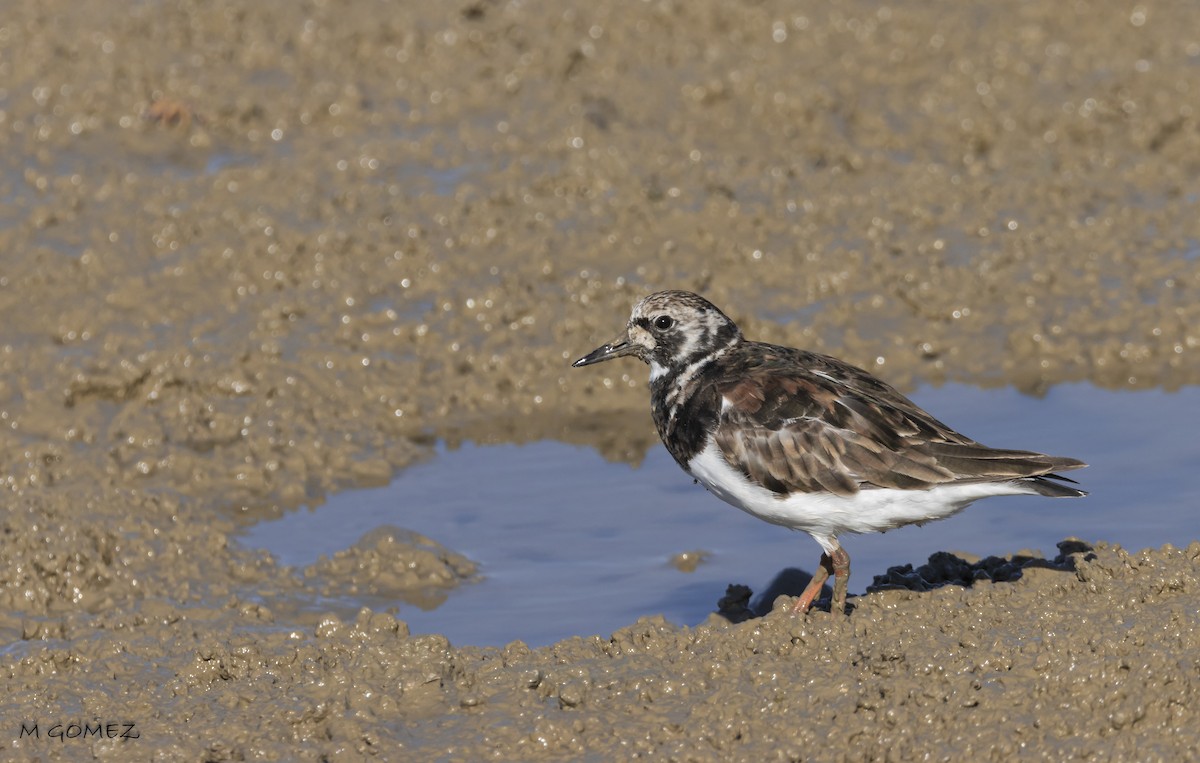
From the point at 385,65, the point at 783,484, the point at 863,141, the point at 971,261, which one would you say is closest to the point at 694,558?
the point at 783,484

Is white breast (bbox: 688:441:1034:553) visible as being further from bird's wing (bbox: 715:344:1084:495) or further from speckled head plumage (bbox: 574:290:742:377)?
speckled head plumage (bbox: 574:290:742:377)

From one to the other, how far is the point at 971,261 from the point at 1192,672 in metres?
5.79

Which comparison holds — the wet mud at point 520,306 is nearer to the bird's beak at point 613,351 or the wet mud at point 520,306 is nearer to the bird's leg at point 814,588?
the bird's leg at point 814,588

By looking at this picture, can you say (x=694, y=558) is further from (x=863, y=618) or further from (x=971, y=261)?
(x=971, y=261)

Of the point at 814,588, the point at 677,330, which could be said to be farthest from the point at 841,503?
the point at 677,330

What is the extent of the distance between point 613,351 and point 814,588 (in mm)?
1785

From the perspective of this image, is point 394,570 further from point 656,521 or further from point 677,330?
point 677,330

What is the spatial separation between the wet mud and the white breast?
400mm

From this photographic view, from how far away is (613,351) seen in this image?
28.0 feet

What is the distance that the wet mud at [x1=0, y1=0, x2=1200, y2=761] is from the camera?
6547 mm

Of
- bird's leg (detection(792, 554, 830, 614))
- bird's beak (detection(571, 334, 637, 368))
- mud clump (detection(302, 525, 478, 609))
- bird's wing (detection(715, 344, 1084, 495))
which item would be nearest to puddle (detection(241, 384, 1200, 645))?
mud clump (detection(302, 525, 478, 609))

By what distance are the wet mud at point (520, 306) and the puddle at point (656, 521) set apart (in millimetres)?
202

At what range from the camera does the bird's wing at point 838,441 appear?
7.22 m

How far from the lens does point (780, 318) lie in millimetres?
11273
